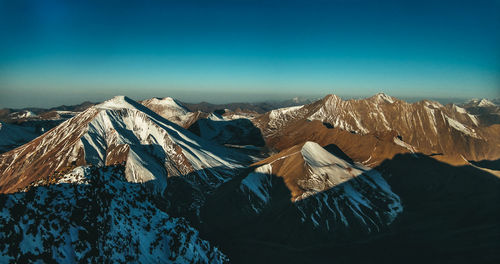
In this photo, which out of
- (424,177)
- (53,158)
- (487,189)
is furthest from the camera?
(53,158)

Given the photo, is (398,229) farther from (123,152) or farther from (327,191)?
(123,152)

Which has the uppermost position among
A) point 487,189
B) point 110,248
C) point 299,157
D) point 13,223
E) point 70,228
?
point 13,223

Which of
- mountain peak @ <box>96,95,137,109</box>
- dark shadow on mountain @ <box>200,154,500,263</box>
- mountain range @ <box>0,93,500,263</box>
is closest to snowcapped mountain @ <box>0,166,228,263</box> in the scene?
mountain range @ <box>0,93,500,263</box>

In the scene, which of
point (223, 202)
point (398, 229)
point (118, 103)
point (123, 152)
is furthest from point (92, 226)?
point (118, 103)

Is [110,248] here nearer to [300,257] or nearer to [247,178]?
[300,257]

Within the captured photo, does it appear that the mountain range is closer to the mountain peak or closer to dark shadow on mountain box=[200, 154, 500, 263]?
dark shadow on mountain box=[200, 154, 500, 263]

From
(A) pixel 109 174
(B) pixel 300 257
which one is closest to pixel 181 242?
(A) pixel 109 174
